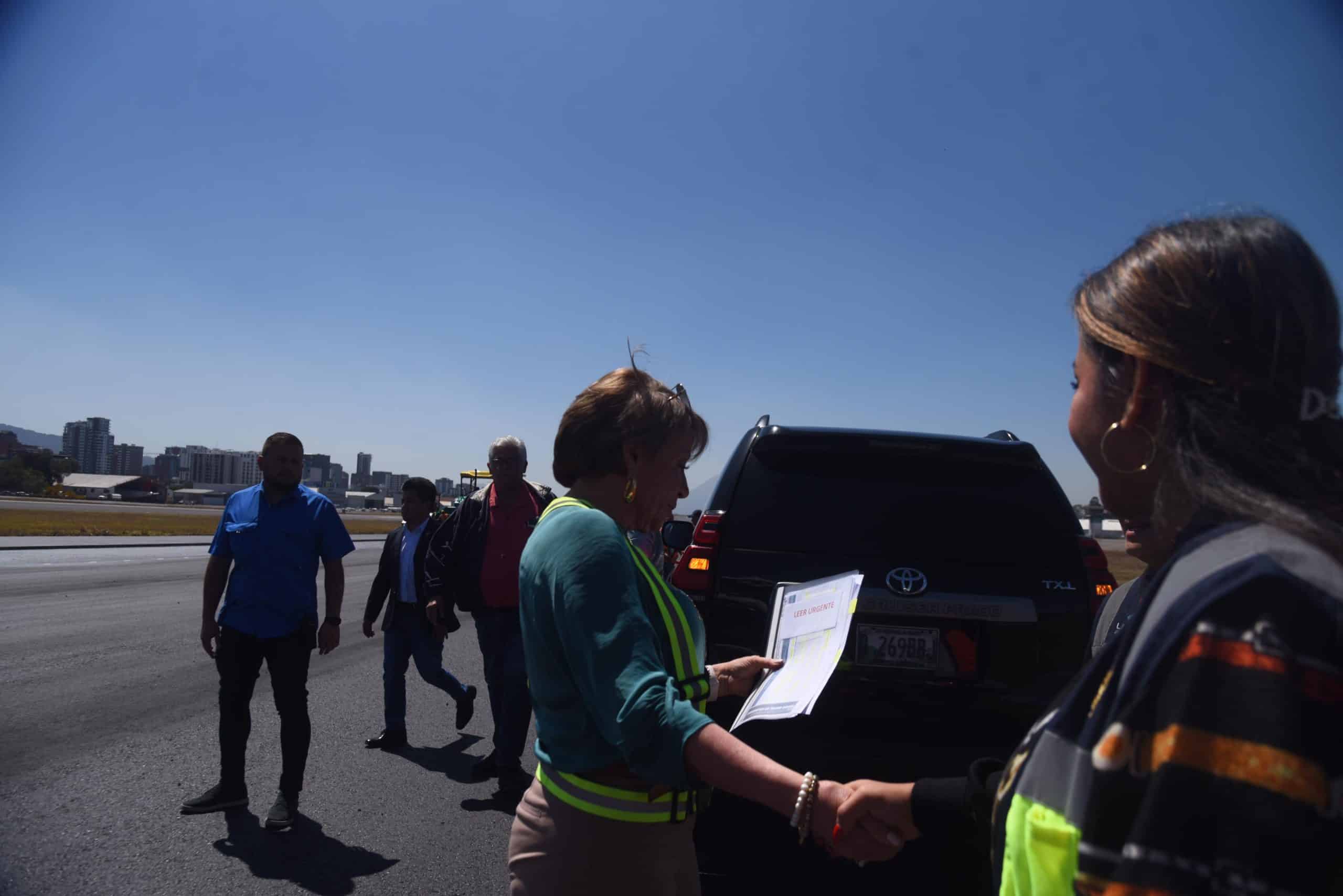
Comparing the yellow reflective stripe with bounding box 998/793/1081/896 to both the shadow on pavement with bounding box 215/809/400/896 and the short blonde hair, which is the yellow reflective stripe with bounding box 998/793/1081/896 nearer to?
the short blonde hair

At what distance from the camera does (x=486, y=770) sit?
6.06 metres

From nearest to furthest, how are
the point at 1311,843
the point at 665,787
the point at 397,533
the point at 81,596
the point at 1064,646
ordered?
the point at 1311,843, the point at 665,787, the point at 1064,646, the point at 397,533, the point at 81,596

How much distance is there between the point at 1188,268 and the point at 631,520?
1.39 meters

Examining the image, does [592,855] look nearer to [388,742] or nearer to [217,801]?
[217,801]

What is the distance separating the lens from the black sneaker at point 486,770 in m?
5.99

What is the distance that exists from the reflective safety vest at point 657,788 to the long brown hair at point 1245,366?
42.2 inches

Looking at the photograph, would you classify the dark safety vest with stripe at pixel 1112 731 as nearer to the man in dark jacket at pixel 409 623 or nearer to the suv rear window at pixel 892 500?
the suv rear window at pixel 892 500

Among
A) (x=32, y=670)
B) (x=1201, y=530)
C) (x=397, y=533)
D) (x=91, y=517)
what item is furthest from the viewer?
(x=91, y=517)

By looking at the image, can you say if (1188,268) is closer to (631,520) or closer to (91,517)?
(631,520)

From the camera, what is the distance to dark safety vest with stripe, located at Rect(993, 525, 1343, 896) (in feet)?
3.03

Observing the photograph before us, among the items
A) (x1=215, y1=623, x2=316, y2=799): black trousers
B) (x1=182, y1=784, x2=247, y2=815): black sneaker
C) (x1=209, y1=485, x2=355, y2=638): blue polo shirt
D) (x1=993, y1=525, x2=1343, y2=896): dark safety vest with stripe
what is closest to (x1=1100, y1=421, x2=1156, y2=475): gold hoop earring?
(x1=993, y1=525, x2=1343, y2=896): dark safety vest with stripe

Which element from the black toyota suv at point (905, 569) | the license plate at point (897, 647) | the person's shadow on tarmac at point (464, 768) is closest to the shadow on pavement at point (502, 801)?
the person's shadow on tarmac at point (464, 768)

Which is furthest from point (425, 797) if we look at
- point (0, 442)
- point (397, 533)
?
point (0, 442)

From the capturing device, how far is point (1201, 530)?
1041mm
